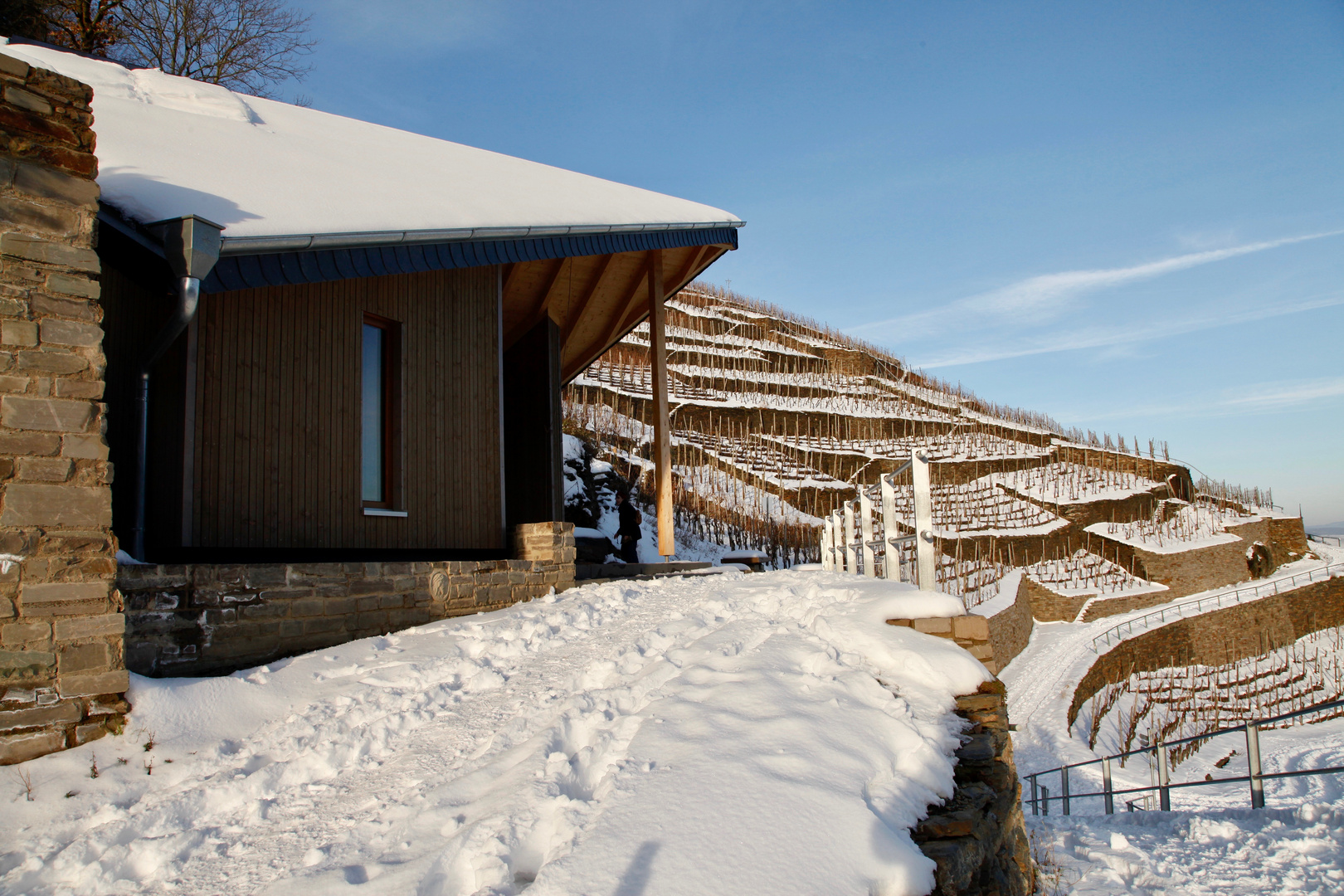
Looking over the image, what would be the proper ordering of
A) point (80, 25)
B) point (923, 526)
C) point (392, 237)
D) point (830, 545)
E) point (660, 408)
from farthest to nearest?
point (80, 25) < point (660, 408) < point (830, 545) < point (392, 237) < point (923, 526)

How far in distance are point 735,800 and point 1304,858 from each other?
4.83 m

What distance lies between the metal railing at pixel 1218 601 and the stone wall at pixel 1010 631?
1.59 meters

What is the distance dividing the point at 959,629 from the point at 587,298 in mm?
7172

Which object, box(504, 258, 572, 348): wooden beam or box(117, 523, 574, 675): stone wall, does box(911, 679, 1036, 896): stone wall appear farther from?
box(504, 258, 572, 348): wooden beam

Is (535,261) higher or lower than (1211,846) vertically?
higher

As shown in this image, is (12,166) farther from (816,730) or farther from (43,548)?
(816,730)

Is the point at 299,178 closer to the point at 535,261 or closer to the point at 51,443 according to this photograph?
the point at 535,261

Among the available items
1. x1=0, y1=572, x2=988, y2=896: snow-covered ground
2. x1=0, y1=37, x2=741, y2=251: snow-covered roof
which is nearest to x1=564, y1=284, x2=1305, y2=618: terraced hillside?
x1=0, y1=37, x2=741, y2=251: snow-covered roof

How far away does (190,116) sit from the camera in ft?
22.5

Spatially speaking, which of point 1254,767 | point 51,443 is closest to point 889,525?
point 1254,767

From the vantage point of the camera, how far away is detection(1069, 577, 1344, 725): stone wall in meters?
19.5

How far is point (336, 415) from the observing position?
6137 millimetres

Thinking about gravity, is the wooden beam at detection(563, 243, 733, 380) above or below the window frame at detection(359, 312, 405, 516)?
above

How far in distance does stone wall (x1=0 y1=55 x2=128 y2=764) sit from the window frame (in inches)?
114
